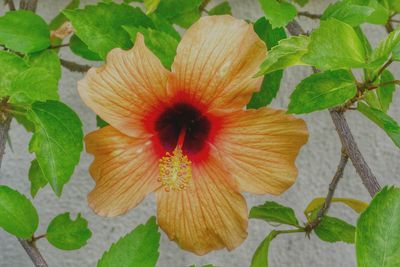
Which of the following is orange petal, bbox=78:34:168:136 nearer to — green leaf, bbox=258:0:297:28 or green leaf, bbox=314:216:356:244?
green leaf, bbox=258:0:297:28

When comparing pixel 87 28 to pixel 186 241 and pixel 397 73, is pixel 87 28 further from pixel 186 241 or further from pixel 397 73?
pixel 397 73

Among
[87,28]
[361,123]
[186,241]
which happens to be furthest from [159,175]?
[361,123]

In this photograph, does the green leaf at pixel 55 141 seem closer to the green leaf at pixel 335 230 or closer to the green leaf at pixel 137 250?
the green leaf at pixel 137 250

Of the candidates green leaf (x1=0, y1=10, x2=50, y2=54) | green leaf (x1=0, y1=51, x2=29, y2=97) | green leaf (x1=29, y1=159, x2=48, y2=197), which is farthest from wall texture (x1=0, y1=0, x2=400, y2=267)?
green leaf (x1=0, y1=51, x2=29, y2=97)

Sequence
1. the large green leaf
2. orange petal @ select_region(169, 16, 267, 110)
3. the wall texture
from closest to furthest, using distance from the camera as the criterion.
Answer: orange petal @ select_region(169, 16, 267, 110) → the large green leaf → the wall texture

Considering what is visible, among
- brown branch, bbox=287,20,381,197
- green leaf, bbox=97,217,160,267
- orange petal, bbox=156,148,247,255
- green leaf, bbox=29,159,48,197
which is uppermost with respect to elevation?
brown branch, bbox=287,20,381,197

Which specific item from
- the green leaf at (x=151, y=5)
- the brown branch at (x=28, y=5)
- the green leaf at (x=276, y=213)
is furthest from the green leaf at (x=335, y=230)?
the brown branch at (x=28, y=5)
